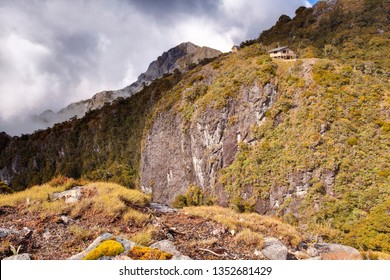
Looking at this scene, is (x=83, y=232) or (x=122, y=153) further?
(x=122, y=153)

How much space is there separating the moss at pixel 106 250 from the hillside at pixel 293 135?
463 inches

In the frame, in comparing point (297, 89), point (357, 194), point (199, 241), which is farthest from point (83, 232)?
point (297, 89)

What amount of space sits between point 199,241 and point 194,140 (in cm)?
5913

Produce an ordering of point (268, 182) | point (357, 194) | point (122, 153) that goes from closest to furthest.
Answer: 1. point (357, 194)
2. point (268, 182)
3. point (122, 153)

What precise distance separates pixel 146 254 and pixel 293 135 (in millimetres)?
45144

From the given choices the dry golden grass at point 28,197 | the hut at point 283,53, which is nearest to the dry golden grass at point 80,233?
the dry golden grass at point 28,197

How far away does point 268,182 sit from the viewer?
4928cm

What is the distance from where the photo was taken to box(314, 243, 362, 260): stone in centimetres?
1109

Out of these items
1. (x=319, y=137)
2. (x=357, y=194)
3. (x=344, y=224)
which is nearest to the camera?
(x=344, y=224)

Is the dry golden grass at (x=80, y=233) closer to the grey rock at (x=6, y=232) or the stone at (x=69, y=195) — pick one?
the grey rock at (x=6, y=232)

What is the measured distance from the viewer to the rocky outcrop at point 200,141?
60906 millimetres

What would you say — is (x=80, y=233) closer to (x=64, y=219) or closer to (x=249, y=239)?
(x=64, y=219)

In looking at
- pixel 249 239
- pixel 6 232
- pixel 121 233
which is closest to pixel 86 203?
pixel 121 233
